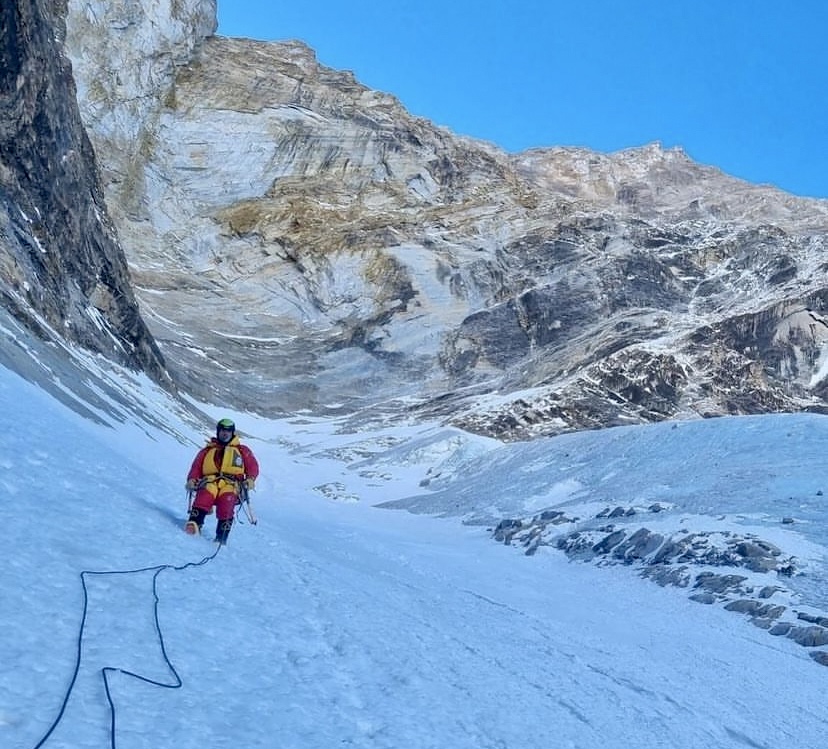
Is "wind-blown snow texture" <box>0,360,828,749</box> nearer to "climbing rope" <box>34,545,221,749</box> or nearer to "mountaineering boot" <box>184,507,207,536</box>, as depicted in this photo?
"climbing rope" <box>34,545,221,749</box>

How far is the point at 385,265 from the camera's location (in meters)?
91.7

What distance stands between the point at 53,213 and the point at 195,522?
33.1 metres

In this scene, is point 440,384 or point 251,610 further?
point 440,384

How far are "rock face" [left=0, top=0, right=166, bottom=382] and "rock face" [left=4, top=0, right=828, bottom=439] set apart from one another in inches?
562

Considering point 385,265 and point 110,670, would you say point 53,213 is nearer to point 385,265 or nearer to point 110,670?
point 110,670

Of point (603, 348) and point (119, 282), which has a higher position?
point (603, 348)

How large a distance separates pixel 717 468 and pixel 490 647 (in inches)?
548

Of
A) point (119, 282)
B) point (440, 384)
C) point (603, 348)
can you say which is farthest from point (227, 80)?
point (119, 282)

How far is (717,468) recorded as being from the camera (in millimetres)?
19438

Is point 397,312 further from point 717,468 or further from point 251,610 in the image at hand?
point 251,610

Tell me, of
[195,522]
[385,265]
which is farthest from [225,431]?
[385,265]

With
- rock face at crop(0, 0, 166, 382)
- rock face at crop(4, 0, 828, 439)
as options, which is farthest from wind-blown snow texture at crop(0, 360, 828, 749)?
rock face at crop(4, 0, 828, 439)

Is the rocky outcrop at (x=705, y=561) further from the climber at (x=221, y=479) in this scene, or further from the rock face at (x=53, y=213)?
the rock face at (x=53, y=213)

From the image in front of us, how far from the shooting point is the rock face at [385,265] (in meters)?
66.5
